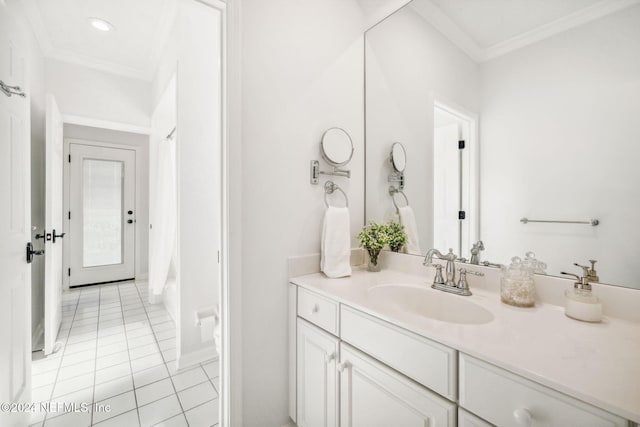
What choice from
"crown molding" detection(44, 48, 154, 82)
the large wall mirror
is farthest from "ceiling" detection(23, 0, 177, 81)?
the large wall mirror

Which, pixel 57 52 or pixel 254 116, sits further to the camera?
pixel 57 52

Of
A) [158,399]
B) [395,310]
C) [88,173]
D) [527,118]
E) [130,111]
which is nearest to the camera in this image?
A: [395,310]

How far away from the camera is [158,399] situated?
159cm

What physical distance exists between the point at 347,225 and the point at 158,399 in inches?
60.8

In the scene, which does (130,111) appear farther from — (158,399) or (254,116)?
(158,399)

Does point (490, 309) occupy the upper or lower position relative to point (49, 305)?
upper

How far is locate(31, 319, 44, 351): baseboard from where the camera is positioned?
2.12 meters

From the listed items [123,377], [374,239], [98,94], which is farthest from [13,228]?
[98,94]

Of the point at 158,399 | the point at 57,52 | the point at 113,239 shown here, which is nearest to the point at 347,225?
the point at 158,399

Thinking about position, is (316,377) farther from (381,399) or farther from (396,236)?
(396,236)

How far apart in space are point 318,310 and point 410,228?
700 mm

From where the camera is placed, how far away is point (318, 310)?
45.1 inches

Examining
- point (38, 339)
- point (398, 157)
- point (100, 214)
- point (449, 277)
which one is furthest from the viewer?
point (100, 214)

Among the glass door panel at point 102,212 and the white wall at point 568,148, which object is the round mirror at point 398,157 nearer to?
the white wall at point 568,148
